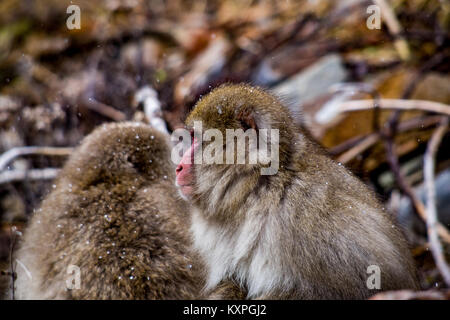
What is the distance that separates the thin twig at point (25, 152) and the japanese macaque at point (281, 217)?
6.59ft

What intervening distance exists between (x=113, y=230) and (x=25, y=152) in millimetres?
2105

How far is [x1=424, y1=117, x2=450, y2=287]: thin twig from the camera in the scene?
150 inches

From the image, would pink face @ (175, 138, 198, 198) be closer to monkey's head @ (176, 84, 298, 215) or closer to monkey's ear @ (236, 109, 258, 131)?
monkey's head @ (176, 84, 298, 215)

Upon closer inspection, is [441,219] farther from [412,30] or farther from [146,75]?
[146,75]

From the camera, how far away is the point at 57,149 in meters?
5.32

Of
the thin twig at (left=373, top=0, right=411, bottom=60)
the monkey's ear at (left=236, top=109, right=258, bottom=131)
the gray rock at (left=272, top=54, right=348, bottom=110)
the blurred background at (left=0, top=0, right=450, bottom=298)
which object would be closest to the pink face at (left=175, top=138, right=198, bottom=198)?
the monkey's ear at (left=236, top=109, right=258, bottom=131)

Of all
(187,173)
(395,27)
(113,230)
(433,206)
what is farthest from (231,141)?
(395,27)

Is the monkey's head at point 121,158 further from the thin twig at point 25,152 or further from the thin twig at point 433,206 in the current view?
the thin twig at point 433,206

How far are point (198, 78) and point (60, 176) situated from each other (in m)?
3.03

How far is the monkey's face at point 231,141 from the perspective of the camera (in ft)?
9.91

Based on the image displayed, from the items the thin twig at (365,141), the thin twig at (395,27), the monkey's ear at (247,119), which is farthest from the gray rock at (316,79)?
the monkey's ear at (247,119)

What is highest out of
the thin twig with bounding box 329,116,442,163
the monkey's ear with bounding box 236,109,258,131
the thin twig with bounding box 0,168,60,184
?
the thin twig with bounding box 329,116,442,163
